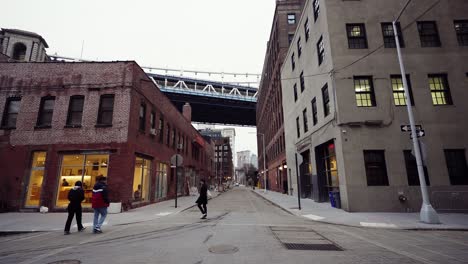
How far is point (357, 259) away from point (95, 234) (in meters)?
8.27

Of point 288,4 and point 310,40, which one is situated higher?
point 288,4

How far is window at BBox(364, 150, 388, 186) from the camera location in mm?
13531

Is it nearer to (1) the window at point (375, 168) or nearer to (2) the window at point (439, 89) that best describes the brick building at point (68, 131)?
(1) the window at point (375, 168)

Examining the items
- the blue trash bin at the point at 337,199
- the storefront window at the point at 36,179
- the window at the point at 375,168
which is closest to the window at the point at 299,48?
the window at the point at 375,168

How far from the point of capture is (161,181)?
21.4 metres

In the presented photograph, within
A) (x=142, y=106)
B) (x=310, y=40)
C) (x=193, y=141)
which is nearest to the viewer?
(x=142, y=106)

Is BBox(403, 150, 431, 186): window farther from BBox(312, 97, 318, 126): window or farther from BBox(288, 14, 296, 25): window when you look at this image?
BBox(288, 14, 296, 25): window

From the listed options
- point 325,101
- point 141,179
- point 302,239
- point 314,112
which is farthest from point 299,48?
point 302,239

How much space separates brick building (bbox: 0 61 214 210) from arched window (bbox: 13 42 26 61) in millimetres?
20166

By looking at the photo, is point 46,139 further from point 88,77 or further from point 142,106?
point 142,106

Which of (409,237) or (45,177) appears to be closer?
(409,237)

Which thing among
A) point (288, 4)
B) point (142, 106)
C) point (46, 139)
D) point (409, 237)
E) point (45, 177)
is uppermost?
point (288, 4)

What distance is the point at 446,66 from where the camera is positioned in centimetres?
1484

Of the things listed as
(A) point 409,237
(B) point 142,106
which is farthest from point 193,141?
(A) point 409,237
